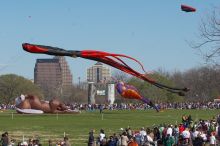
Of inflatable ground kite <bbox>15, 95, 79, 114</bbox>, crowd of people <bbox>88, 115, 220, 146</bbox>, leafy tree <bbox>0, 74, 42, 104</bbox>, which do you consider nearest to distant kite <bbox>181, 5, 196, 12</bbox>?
crowd of people <bbox>88, 115, 220, 146</bbox>

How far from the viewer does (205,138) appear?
31.1 metres

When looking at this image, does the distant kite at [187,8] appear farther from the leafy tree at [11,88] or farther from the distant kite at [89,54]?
the leafy tree at [11,88]

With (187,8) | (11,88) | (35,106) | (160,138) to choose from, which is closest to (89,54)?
(187,8)

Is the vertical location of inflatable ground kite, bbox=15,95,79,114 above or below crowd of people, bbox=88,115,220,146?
above

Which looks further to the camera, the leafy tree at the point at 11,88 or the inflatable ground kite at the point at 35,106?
the leafy tree at the point at 11,88

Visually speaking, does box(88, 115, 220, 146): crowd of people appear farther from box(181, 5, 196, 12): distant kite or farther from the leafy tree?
the leafy tree

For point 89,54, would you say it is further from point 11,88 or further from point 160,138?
point 11,88

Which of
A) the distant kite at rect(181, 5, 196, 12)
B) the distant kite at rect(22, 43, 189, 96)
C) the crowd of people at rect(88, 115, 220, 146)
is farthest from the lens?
the crowd of people at rect(88, 115, 220, 146)

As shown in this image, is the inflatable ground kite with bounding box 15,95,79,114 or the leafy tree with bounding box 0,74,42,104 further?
the leafy tree with bounding box 0,74,42,104

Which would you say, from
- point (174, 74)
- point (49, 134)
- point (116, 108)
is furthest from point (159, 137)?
point (174, 74)

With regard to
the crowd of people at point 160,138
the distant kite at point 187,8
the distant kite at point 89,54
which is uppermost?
the distant kite at point 187,8

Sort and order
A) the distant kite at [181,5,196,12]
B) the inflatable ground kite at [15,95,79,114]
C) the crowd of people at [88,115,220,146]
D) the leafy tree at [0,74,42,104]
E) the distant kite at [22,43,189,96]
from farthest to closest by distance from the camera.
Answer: the leafy tree at [0,74,42,104]
the inflatable ground kite at [15,95,79,114]
the crowd of people at [88,115,220,146]
the distant kite at [181,5,196,12]
the distant kite at [22,43,189,96]

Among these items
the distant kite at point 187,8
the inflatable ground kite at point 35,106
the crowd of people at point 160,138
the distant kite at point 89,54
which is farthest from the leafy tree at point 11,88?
the distant kite at point 89,54

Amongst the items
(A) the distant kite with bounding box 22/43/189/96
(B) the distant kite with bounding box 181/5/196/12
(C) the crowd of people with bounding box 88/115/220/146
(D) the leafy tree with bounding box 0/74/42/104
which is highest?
(D) the leafy tree with bounding box 0/74/42/104
